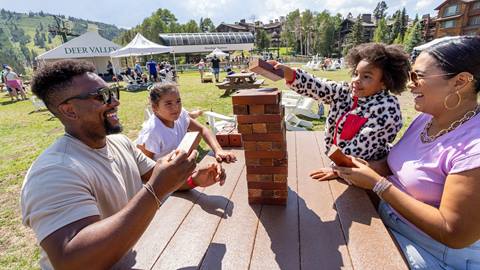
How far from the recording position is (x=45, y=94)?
1.36 meters

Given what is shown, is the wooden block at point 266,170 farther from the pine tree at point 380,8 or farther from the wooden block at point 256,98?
the pine tree at point 380,8

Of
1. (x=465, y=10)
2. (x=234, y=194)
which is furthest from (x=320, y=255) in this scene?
(x=465, y=10)

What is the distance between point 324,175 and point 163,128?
5.80ft

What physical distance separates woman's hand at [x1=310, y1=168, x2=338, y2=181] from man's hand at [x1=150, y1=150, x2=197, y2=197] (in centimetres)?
132

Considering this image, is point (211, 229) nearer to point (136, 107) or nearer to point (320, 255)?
point (320, 255)

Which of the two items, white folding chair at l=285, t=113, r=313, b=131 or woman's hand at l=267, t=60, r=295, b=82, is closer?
woman's hand at l=267, t=60, r=295, b=82

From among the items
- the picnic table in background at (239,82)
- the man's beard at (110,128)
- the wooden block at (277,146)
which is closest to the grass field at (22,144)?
the picnic table in background at (239,82)

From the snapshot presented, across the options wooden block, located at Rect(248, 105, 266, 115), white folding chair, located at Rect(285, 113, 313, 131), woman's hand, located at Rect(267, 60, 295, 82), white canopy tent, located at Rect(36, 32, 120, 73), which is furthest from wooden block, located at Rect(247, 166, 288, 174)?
white canopy tent, located at Rect(36, 32, 120, 73)

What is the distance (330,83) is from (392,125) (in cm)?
55

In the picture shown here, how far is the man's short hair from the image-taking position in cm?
134

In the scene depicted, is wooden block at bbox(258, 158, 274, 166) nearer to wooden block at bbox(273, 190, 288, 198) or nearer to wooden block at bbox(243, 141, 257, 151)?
wooden block at bbox(243, 141, 257, 151)

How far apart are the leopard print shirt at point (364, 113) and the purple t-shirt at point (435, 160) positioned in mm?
204

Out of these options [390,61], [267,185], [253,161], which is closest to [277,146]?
[253,161]

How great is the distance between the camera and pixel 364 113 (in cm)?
188
